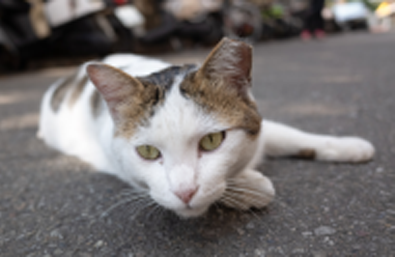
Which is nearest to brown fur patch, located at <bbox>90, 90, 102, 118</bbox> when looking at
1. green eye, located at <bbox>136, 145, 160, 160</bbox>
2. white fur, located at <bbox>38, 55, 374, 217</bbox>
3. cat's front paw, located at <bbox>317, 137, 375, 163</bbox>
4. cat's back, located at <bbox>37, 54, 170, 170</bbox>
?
cat's back, located at <bbox>37, 54, 170, 170</bbox>

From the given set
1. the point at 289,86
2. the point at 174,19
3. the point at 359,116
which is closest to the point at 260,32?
the point at 174,19

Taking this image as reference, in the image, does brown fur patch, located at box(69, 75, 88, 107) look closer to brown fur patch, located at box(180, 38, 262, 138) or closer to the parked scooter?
brown fur patch, located at box(180, 38, 262, 138)

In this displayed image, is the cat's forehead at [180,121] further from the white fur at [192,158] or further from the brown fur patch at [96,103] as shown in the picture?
the brown fur patch at [96,103]

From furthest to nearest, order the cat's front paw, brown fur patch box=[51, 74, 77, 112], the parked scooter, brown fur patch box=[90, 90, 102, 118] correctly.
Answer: the parked scooter
brown fur patch box=[51, 74, 77, 112]
brown fur patch box=[90, 90, 102, 118]
the cat's front paw

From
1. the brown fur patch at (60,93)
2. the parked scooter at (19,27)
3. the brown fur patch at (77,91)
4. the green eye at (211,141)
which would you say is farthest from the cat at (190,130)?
the parked scooter at (19,27)

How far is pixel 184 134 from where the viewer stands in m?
1.15

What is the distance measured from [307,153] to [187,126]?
0.93m

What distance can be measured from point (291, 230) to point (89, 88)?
5.15 feet

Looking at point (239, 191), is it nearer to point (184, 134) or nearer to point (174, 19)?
point (184, 134)

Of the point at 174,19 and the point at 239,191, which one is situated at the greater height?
the point at 239,191

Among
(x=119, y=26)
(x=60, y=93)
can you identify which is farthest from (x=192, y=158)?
(x=119, y=26)

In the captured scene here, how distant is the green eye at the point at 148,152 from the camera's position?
125 cm

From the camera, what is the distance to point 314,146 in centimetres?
180

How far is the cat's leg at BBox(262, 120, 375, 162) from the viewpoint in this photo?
67.9 inches
